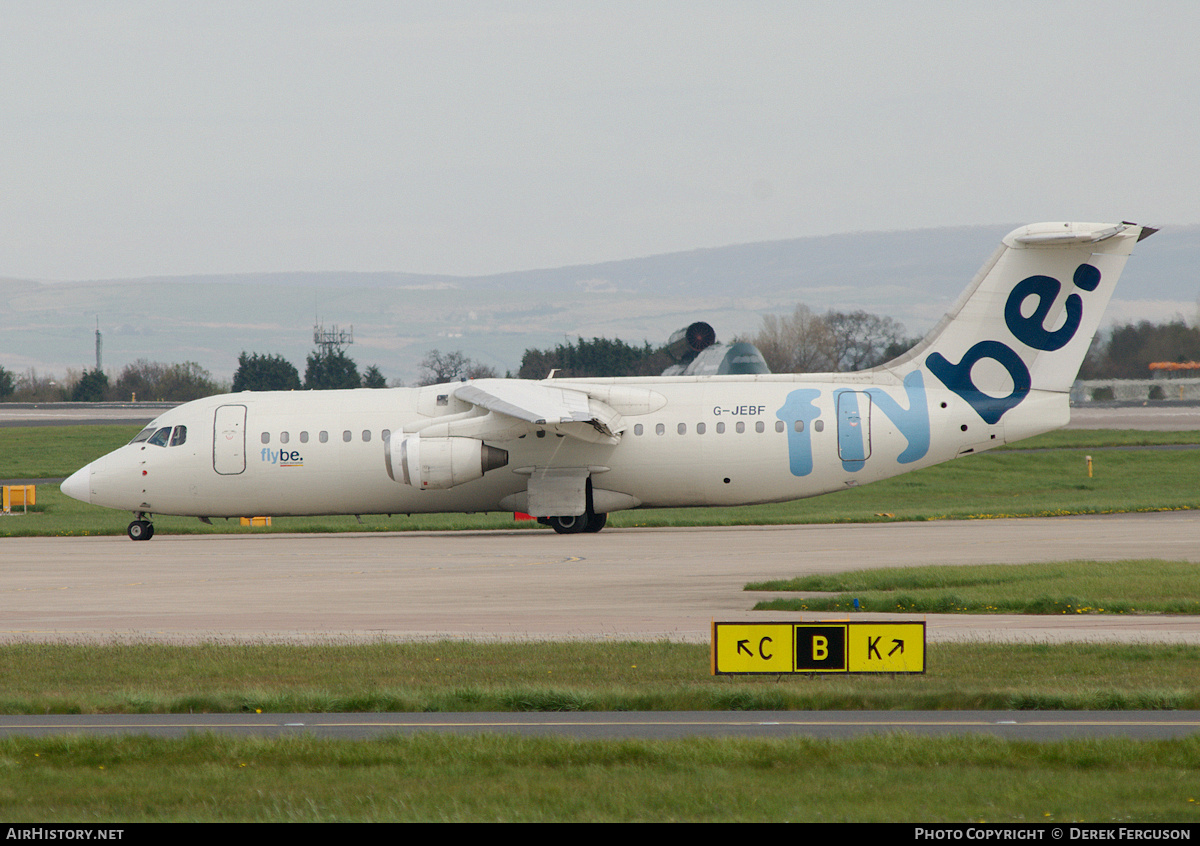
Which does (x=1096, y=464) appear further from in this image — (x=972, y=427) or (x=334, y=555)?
(x=334, y=555)

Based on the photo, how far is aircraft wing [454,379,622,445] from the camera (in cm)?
3080

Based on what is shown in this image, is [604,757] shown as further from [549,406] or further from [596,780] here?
[549,406]

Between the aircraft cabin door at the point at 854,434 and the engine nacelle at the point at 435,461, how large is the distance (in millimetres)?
8683

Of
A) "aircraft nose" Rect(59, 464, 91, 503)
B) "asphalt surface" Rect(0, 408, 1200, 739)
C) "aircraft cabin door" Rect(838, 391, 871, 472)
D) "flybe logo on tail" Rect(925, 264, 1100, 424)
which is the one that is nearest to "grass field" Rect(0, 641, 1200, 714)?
"asphalt surface" Rect(0, 408, 1200, 739)

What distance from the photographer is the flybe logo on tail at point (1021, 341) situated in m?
31.8

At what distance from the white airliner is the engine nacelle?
0.04m

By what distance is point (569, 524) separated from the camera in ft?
111

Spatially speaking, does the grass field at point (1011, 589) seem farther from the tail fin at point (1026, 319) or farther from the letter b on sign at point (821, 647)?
the tail fin at point (1026, 319)

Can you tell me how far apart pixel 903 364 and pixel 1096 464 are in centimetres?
2677

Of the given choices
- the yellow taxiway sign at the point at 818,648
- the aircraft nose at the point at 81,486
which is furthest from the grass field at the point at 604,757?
the aircraft nose at the point at 81,486

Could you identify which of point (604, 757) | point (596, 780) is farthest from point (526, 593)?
point (596, 780)

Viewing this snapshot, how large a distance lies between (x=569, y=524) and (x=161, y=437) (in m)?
11.0
